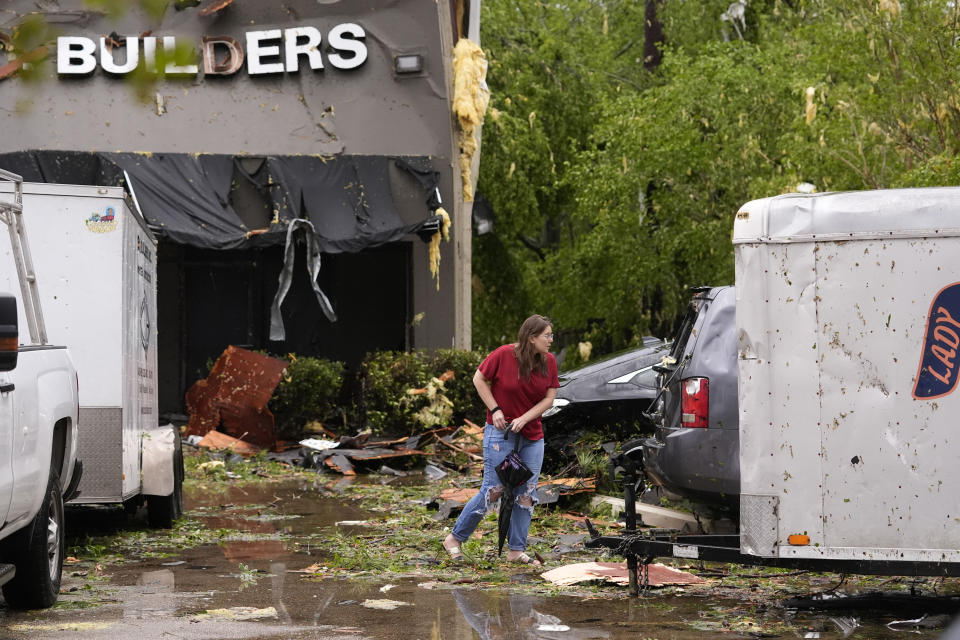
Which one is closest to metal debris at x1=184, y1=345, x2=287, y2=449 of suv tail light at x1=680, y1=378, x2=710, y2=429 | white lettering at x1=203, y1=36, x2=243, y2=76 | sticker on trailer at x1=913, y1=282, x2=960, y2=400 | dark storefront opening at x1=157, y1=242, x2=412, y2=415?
dark storefront opening at x1=157, y1=242, x2=412, y2=415

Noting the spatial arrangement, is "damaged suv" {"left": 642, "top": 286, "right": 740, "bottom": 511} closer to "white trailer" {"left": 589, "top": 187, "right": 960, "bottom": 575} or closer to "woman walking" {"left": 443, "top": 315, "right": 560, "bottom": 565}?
"woman walking" {"left": 443, "top": 315, "right": 560, "bottom": 565}

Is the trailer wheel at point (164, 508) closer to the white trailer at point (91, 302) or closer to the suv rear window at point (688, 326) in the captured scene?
the white trailer at point (91, 302)

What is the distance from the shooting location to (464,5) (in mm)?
21422

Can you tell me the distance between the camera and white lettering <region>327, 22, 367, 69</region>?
1998 centimetres

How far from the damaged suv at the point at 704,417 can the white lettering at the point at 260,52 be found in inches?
500

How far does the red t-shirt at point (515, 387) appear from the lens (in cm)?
899

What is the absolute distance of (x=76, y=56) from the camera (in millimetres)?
19625

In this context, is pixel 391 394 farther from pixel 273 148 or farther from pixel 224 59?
pixel 224 59

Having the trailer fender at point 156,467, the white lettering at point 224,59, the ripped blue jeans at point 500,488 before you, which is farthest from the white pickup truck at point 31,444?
the white lettering at point 224,59

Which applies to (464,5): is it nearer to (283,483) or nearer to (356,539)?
(283,483)

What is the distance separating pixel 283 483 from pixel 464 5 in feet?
32.3

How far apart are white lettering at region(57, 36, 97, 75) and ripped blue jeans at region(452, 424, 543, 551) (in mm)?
13051

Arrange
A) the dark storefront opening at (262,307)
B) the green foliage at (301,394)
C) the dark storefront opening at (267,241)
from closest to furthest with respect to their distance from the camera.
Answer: the green foliage at (301,394) → the dark storefront opening at (267,241) → the dark storefront opening at (262,307)

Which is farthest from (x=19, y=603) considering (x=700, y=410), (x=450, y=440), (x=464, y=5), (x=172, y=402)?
(x=464, y=5)
